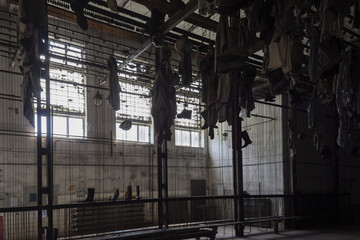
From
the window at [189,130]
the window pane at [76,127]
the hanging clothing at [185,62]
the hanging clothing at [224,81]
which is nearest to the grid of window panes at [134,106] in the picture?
the window pane at [76,127]

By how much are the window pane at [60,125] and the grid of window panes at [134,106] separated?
202 cm

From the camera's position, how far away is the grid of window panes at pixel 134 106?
41.2 ft

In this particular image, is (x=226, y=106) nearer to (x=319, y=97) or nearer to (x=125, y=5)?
(x=319, y=97)

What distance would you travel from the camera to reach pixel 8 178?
10062 millimetres

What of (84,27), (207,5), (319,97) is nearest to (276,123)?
(319,97)

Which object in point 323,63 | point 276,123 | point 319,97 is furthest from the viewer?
point 276,123

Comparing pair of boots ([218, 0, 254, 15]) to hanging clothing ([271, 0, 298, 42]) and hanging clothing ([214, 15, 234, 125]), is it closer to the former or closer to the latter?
hanging clothing ([271, 0, 298, 42])

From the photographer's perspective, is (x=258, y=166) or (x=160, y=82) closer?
(x=160, y=82)

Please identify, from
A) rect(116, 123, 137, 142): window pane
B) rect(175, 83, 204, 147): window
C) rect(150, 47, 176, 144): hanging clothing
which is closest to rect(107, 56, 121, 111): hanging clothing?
rect(150, 47, 176, 144): hanging clothing

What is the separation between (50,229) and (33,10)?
316 cm

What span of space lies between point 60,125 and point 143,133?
335 cm

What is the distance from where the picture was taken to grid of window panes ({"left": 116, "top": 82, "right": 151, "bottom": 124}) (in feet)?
41.2

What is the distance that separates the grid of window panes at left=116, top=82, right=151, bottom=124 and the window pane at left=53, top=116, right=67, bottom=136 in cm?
202

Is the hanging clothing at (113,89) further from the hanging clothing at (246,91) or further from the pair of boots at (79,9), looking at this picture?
the hanging clothing at (246,91)
